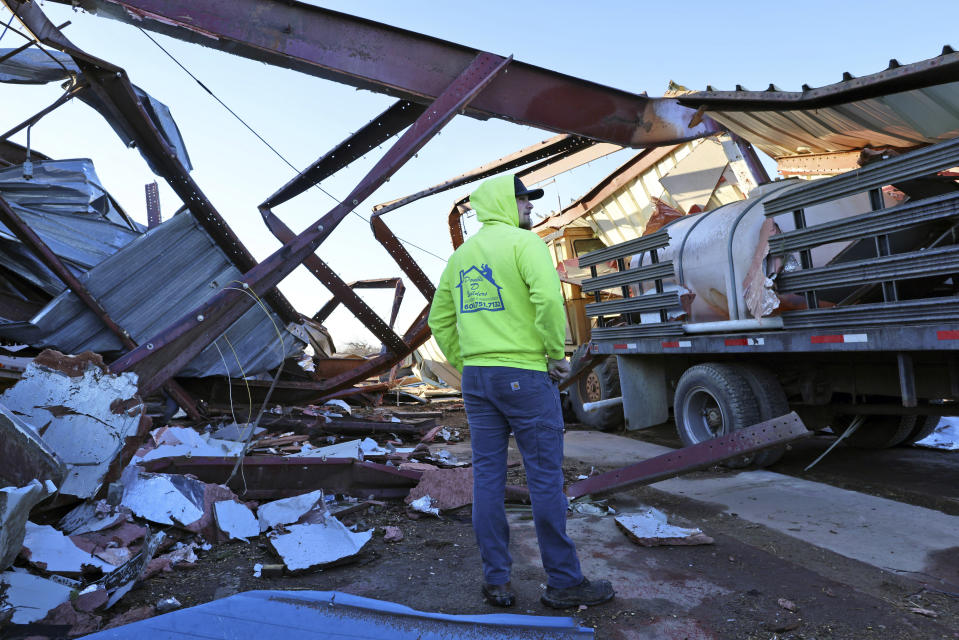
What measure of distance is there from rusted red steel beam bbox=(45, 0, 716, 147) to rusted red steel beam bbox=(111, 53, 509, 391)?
0.21 metres

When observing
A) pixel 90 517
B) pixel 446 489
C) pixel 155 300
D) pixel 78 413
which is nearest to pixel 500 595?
pixel 446 489

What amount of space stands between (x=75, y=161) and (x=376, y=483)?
496 cm

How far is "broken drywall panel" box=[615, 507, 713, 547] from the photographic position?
353 cm

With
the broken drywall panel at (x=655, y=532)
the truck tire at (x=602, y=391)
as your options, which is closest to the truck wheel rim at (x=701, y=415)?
the truck tire at (x=602, y=391)

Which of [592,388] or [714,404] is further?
[592,388]

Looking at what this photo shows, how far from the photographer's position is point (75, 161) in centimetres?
680

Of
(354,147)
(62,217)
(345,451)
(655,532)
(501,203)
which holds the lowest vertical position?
(655,532)

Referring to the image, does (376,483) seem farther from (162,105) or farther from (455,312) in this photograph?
(162,105)

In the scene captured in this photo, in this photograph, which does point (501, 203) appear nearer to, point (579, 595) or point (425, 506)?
point (579, 595)

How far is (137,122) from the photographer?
611cm

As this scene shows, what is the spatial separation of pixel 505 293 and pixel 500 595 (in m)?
1.29

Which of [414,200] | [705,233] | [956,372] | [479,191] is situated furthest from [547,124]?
[956,372]

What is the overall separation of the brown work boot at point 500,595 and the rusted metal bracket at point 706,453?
1646mm

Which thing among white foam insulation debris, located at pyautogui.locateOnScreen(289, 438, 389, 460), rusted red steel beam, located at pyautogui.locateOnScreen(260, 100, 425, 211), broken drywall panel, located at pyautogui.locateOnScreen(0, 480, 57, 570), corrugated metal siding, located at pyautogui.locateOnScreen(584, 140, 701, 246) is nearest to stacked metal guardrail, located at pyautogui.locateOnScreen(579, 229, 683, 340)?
corrugated metal siding, located at pyautogui.locateOnScreen(584, 140, 701, 246)
